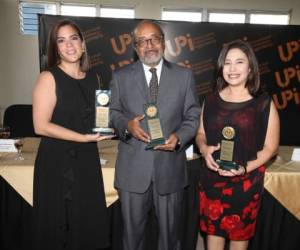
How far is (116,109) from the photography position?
5.49 feet

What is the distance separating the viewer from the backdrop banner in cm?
428

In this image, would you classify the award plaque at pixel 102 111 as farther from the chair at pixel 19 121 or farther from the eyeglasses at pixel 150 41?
the chair at pixel 19 121

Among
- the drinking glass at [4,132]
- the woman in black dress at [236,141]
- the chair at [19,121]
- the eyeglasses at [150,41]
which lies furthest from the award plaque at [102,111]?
the chair at [19,121]

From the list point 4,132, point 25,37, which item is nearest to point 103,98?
point 4,132

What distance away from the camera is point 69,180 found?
1665 mm

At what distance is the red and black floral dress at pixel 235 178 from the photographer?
153cm

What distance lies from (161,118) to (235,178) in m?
0.52

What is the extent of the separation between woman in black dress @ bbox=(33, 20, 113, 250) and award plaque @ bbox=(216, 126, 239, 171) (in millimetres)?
621

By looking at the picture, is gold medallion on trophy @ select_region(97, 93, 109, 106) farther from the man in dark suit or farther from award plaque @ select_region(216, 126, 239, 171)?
award plaque @ select_region(216, 126, 239, 171)

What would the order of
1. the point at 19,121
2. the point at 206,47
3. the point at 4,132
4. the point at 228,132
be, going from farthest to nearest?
the point at 206,47
the point at 19,121
the point at 4,132
the point at 228,132

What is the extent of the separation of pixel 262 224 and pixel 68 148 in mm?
1459

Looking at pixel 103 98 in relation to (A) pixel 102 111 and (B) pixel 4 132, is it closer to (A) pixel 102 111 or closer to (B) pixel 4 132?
(A) pixel 102 111

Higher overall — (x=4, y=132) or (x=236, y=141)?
(x=236, y=141)

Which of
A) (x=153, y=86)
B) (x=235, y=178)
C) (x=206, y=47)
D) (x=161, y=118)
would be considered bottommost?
(x=235, y=178)
